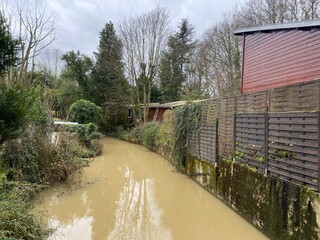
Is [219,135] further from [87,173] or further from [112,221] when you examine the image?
[87,173]

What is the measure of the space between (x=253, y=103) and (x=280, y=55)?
395cm

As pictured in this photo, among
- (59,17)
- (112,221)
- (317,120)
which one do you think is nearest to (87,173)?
(112,221)

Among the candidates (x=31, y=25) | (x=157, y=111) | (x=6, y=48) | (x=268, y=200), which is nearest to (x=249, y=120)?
(x=268, y=200)

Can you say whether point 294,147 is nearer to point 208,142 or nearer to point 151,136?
point 208,142

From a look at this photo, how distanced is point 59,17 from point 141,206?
12.0 meters

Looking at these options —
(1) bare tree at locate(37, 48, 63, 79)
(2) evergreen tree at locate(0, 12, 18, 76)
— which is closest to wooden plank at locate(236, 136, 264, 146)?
(2) evergreen tree at locate(0, 12, 18, 76)

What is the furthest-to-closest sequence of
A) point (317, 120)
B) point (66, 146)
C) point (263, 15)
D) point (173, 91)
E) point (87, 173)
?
point (173, 91)
point (263, 15)
point (87, 173)
point (66, 146)
point (317, 120)

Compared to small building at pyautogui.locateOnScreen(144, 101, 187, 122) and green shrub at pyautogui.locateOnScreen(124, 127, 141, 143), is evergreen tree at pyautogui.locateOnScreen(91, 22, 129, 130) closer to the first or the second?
small building at pyautogui.locateOnScreen(144, 101, 187, 122)

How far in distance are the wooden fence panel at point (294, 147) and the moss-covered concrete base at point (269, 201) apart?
161 mm

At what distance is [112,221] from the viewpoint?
Result: 4824 mm

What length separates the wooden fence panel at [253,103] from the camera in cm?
452

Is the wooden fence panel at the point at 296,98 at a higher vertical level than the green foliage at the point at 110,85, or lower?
lower

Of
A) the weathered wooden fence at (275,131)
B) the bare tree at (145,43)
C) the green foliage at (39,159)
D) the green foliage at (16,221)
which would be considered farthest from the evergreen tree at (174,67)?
the green foliage at (16,221)

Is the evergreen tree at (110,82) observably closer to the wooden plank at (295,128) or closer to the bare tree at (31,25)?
the bare tree at (31,25)
